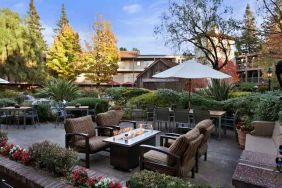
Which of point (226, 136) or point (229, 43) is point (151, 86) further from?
point (226, 136)

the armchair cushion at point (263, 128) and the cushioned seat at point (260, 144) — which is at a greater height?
the armchair cushion at point (263, 128)

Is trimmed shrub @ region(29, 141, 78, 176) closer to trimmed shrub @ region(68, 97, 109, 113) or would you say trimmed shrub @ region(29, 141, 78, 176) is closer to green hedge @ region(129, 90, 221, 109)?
green hedge @ region(129, 90, 221, 109)

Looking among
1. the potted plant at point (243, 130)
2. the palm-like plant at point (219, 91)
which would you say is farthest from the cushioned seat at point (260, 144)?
the palm-like plant at point (219, 91)

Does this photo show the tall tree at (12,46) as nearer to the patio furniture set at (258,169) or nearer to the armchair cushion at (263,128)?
the armchair cushion at (263,128)

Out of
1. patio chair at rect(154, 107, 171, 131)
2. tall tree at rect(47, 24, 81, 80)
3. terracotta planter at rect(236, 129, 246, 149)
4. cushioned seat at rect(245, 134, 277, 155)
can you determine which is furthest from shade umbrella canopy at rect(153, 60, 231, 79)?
tall tree at rect(47, 24, 81, 80)

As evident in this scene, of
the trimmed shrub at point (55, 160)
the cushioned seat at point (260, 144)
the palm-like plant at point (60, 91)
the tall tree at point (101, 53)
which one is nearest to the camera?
the trimmed shrub at point (55, 160)

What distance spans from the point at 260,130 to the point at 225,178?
2202 mm

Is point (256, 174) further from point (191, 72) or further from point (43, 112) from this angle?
point (43, 112)

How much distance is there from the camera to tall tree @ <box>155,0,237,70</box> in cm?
1305

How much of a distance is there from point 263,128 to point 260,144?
679mm

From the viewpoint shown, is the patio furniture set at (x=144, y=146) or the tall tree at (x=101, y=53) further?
the tall tree at (x=101, y=53)

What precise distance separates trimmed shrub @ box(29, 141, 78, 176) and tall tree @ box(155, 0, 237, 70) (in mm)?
12068

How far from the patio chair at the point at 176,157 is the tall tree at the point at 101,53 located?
2041 centimetres

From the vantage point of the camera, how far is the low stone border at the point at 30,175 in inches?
116
